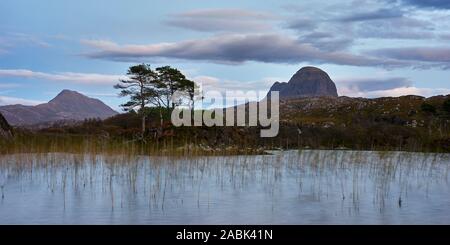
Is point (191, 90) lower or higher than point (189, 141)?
higher

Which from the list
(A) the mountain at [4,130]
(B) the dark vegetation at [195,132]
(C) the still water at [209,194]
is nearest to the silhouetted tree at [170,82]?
(B) the dark vegetation at [195,132]

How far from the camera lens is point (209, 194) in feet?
66.1

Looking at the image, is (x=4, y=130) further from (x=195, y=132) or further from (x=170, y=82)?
(x=170, y=82)

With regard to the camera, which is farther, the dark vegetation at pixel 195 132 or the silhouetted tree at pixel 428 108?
the silhouetted tree at pixel 428 108

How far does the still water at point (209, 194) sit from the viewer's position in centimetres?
1599

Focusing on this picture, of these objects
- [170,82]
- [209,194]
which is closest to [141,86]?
[170,82]

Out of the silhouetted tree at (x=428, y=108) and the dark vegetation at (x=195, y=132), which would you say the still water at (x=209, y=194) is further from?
the silhouetted tree at (x=428, y=108)

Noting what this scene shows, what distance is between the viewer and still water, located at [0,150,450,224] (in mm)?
15992

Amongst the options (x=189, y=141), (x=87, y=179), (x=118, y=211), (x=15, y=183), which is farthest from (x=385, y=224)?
(x=189, y=141)
